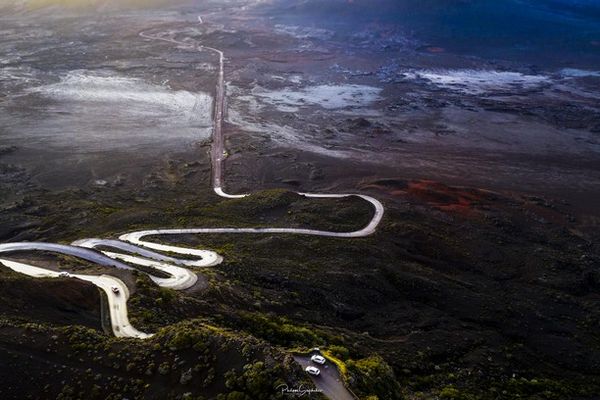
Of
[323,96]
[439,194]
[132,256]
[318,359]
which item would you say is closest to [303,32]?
[323,96]

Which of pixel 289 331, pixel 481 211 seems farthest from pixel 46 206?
pixel 481 211

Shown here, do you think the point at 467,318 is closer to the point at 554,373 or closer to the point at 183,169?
the point at 554,373

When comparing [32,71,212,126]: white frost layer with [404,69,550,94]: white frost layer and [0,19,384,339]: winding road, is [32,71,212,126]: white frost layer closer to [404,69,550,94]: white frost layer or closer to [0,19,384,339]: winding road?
[0,19,384,339]: winding road

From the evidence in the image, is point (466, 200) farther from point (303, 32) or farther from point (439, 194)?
point (303, 32)

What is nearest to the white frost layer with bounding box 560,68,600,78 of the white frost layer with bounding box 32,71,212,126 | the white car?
the white frost layer with bounding box 32,71,212,126

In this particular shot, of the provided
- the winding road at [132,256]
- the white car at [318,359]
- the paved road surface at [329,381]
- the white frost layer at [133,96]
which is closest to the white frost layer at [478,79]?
the white frost layer at [133,96]

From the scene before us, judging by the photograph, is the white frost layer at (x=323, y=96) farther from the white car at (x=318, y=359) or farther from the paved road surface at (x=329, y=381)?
the paved road surface at (x=329, y=381)
